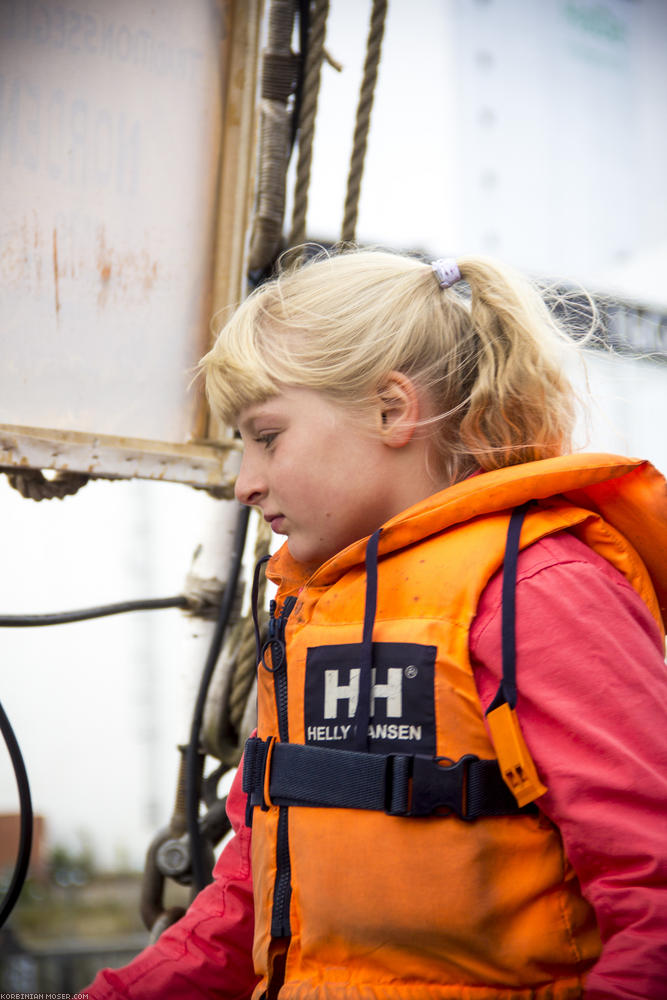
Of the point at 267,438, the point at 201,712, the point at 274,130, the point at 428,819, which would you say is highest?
the point at 274,130

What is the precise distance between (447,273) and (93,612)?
0.75m

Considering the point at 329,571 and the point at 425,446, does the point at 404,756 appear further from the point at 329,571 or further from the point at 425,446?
the point at 425,446

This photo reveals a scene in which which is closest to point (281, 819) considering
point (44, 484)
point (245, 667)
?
point (245, 667)

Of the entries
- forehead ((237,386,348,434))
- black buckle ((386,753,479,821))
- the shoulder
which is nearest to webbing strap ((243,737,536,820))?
black buckle ((386,753,479,821))

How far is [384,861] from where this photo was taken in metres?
0.70

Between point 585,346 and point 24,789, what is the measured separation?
957 millimetres

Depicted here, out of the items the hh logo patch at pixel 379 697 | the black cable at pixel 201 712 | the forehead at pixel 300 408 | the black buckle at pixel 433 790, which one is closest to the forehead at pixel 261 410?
the forehead at pixel 300 408

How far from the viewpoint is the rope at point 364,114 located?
134cm

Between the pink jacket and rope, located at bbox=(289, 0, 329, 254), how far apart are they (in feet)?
2.57

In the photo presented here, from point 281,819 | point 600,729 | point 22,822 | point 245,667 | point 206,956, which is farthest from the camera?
point 245,667

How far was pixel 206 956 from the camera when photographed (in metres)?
0.91

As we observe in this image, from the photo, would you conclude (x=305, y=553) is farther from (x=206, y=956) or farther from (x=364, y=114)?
(x=364, y=114)

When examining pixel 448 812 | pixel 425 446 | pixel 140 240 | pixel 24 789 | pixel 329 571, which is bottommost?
pixel 24 789

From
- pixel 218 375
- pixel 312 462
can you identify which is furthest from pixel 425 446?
pixel 218 375
